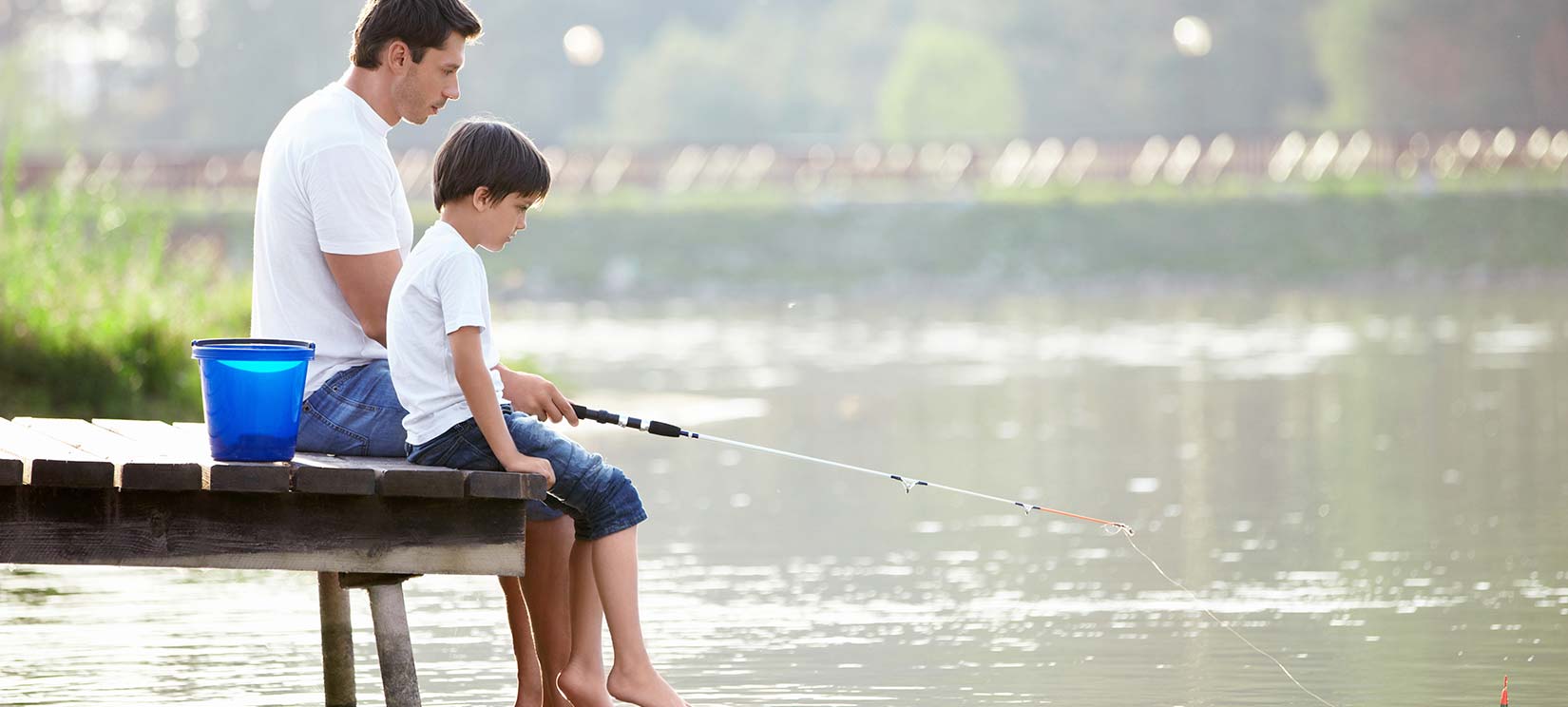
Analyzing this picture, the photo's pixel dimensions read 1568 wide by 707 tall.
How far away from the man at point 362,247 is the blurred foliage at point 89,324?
7506 mm

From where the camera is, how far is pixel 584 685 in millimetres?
5402

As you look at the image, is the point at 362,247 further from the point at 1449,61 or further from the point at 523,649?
the point at 1449,61

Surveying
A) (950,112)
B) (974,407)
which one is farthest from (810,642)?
(950,112)

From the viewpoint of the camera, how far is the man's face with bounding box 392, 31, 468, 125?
18.2ft

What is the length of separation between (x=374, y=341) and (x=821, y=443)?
8.02m

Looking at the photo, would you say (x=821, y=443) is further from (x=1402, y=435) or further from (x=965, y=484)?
(x=1402, y=435)

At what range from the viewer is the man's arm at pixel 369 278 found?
5457mm

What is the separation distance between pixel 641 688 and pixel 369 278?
3.71 feet

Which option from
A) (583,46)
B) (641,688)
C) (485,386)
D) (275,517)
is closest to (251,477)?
(275,517)

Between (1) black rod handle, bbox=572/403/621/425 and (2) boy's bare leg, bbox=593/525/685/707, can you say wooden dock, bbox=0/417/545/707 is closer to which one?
(2) boy's bare leg, bbox=593/525/685/707

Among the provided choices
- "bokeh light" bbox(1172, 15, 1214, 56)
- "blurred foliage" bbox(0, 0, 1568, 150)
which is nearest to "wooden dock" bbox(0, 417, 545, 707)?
"bokeh light" bbox(1172, 15, 1214, 56)

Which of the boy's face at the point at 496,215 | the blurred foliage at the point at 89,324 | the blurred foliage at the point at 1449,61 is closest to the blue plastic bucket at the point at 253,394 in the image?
the boy's face at the point at 496,215

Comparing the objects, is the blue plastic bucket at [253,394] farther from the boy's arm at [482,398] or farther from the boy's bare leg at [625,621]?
the boy's bare leg at [625,621]

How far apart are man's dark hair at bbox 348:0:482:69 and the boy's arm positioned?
2.60 feet
